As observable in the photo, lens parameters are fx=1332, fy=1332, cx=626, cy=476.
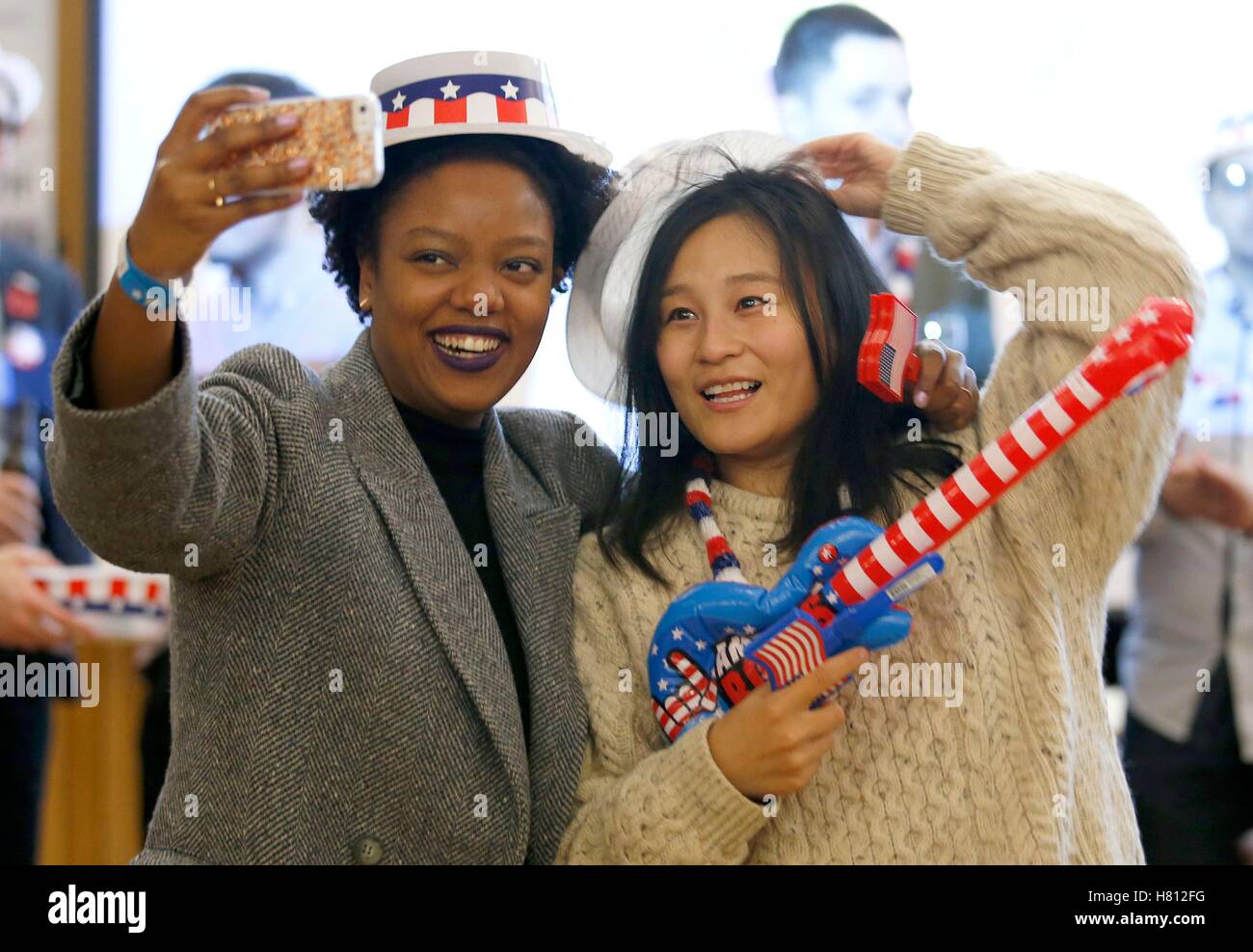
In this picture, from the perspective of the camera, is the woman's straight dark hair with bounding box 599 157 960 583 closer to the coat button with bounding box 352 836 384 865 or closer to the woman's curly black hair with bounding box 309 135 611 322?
the woman's curly black hair with bounding box 309 135 611 322

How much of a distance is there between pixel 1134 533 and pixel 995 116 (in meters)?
0.77

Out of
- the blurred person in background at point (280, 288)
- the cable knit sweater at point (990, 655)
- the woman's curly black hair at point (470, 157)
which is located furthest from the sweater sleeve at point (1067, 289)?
the blurred person in background at point (280, 288)

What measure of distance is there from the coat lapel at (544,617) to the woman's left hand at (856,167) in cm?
43

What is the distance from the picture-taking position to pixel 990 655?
3.99 ft

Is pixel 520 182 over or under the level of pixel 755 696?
over

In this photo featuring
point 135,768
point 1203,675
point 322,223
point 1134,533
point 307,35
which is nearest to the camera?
point 1134,533

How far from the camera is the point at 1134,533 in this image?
126 centimetres

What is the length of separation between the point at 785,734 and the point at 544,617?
0.27m

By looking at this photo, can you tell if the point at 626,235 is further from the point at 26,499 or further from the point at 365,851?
the point at 26,499

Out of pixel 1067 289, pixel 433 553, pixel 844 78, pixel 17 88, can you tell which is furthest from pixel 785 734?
pixel 17 88

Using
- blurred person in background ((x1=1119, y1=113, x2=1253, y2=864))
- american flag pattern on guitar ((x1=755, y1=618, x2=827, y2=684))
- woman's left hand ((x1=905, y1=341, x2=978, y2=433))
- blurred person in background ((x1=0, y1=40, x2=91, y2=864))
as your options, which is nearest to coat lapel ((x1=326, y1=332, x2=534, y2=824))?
american flag pattern on guitar ((x1=755, y1=618, x2=827, y2=684))

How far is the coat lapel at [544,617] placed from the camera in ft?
4.03
